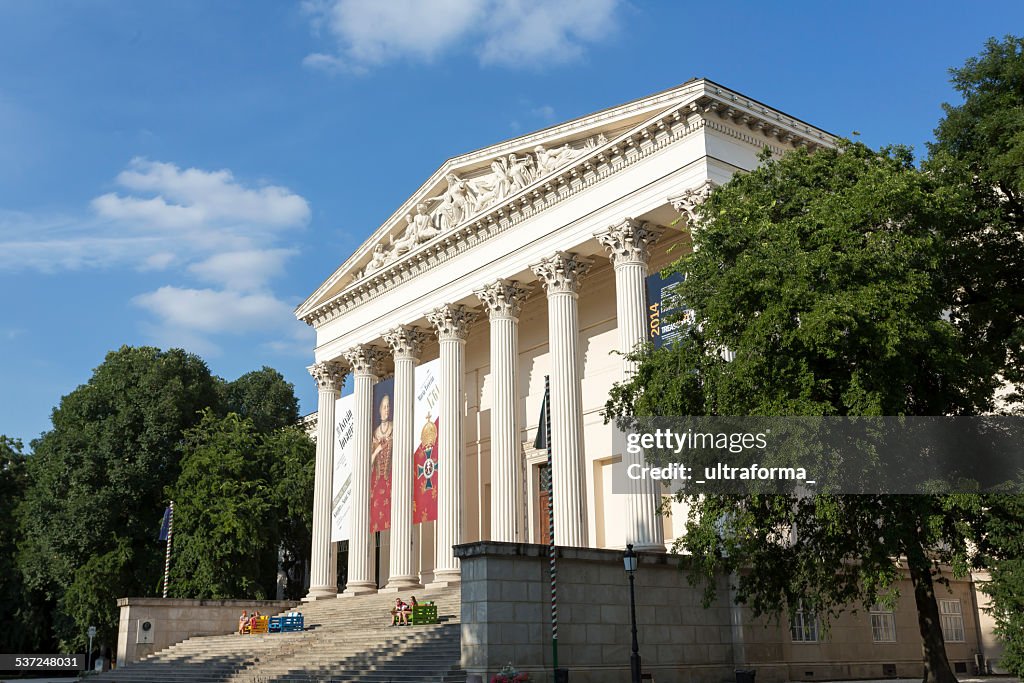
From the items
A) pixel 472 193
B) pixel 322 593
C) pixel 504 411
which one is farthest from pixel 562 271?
pixel 322 593

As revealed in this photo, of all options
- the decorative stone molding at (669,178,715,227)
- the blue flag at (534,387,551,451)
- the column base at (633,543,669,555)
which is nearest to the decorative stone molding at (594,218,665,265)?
the decorative stone molding at (669,178,715,227)

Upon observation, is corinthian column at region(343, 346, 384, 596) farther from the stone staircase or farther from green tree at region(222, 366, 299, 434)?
green tree at region(222, 366, 299, 434)

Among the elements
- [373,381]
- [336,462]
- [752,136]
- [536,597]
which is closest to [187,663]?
[336,462]

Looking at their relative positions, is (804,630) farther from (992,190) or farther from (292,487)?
(292,487)

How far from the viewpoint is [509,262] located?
3462 cm

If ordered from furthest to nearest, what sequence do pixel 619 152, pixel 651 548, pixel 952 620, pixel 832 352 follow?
pixel 952 620 < pixel 619 152 < pixel 651 548 < pixel 832 352

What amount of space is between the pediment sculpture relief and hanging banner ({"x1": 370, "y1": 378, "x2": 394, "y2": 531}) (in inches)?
219

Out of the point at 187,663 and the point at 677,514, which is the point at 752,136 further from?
the point at 187,663

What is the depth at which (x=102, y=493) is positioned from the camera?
142ft

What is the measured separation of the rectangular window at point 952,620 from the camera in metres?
31.2

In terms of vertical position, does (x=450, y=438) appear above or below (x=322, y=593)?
above

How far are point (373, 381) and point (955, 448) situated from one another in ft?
90.9

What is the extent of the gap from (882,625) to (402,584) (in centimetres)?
1656

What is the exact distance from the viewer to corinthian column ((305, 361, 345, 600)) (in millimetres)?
41125
